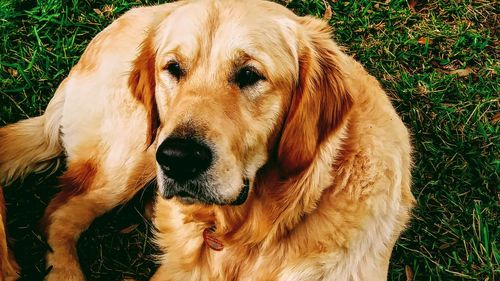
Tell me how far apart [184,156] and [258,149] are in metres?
0.40

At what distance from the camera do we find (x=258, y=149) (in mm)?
2451

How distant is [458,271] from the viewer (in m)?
3.40

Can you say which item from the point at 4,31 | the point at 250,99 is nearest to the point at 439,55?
the point at 250,99

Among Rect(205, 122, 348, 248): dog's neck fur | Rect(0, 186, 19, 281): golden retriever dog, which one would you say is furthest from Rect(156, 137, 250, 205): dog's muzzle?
Rect(0, 186, 19, 281): golden retriever dog

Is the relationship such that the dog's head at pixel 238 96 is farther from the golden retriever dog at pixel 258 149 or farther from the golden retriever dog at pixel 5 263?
the golden retriever dog at pixel 5 263

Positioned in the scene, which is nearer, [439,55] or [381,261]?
[381,261]

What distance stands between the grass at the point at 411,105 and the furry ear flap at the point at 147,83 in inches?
34.0

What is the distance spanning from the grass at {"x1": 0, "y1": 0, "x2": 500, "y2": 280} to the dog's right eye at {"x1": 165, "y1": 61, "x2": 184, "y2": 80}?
4.14 ft

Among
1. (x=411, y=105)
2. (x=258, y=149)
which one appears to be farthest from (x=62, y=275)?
(x=411, y=105)

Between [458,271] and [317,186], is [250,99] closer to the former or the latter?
[317,186]

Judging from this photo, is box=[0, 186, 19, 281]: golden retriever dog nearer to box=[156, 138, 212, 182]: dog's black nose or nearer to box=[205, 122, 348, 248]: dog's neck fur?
box=[156, 138, 212, 182]: dog's black nose

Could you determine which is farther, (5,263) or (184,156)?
(5,263)

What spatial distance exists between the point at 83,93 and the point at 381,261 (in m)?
2.00

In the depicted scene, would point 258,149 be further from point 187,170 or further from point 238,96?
Answer: point 187,170
